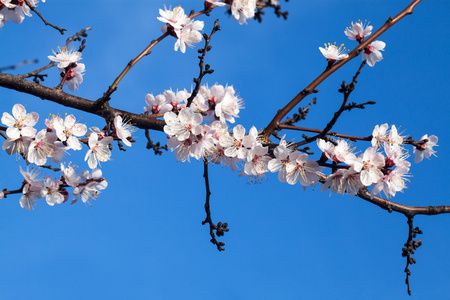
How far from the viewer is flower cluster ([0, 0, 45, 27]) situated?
459 cm

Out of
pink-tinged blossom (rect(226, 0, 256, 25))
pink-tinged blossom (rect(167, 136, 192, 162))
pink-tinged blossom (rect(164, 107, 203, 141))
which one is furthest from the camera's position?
pink-tinged blossom (rect(226, 0, 256, 25))

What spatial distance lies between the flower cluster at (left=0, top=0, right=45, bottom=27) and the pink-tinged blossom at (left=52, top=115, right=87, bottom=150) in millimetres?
1694

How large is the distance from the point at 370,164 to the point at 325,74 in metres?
0.89

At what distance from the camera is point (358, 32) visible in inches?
169

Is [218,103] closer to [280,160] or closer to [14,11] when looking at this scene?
[280,160]

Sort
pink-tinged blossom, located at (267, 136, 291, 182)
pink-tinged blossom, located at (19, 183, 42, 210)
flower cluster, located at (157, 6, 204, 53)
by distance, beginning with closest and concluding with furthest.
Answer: pink-tinged blossom, located at (267, 136, 291, 182)
flower cluster, located at (157, 6, 204, 53)
pink-tinged blossom, located at (19, 183, 42, 210)

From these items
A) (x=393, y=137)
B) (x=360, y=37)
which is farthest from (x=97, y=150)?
(x=360, y=37)

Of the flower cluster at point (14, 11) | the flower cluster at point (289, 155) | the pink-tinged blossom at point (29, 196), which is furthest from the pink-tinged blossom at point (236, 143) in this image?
the flower cluster at point (14, 11)

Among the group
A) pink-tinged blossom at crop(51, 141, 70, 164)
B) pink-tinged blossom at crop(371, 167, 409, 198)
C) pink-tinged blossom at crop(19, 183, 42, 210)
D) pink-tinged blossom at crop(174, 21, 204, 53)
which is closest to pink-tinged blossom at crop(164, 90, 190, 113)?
pink-tinged blossom at crop(174, 21, 204, 53)

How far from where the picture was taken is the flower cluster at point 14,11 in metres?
4.59

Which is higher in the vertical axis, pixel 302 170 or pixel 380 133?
pixel 380 133

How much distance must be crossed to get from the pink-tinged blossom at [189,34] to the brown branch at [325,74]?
1.06 m

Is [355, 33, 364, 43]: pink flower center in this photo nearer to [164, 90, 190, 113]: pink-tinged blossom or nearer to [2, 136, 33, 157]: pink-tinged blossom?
[164, 90, 190, 113]: pink-tinged blossom

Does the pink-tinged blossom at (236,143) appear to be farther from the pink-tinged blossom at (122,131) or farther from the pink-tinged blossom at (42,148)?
the pink-tinged blossom at (42,148)
